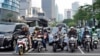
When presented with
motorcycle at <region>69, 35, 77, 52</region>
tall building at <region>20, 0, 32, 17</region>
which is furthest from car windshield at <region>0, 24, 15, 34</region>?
tall building at <region>20, 0, 32, 17</region>

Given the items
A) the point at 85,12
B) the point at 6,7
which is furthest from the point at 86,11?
the point at 6,7

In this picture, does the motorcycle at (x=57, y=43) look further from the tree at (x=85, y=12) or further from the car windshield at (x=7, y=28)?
the tree at (x=85, y=12)

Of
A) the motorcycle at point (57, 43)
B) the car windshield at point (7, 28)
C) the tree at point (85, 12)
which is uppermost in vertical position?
the tree at point (85, 12)

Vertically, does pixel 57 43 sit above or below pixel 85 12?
below

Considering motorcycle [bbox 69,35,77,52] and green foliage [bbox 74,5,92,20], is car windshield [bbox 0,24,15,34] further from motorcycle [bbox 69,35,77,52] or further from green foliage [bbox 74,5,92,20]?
green foliage [bbox 74,5,92,20]

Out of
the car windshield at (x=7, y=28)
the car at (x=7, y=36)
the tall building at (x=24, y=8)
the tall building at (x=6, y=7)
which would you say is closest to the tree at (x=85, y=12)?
the tall building at (x=6, y=7)

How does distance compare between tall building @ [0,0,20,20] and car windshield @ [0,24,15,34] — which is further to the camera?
tall building @ [0,0,20,20]

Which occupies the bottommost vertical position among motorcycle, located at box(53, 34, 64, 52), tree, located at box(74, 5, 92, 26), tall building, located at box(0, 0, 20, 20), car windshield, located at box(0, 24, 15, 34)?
motorcycle, located at box(53, 34, 64, 52)

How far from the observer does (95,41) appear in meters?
21.4

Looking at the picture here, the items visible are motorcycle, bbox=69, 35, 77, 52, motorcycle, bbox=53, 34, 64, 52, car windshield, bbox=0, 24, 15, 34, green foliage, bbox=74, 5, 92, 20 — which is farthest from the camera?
green foliage, bbox=74, 5, 92, 20

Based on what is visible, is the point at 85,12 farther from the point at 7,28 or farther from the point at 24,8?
the point at 24,8

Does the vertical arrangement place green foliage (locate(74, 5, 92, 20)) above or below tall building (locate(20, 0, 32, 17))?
below

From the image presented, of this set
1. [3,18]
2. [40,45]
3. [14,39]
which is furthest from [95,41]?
[3,18]

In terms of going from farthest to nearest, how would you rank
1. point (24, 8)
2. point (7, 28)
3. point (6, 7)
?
point (24, 8) < point (6, 7) < point (7, 28)
